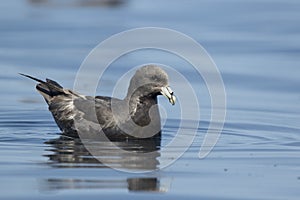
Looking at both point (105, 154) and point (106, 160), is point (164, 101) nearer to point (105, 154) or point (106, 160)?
point (105, 154)

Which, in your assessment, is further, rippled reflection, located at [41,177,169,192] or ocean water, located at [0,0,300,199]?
ocean water, located at [0,0,300,199]

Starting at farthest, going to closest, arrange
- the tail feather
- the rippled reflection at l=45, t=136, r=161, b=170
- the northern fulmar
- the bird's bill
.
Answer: the tail feather → the northern fulmar → the bird's bill → the rippled reflection at l=45, t=136, r=161, b=170

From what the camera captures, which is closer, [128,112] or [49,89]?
[128,112]

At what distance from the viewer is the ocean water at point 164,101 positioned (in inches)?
362

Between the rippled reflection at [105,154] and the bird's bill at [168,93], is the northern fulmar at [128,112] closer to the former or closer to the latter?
the bird's bill at [168,93]

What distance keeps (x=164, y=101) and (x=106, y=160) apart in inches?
158

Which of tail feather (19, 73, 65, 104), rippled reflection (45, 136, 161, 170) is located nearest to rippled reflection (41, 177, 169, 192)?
rippled reflection (45, 136, 161, 170)

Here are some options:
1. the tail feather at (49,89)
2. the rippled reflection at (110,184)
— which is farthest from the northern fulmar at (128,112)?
the rippled reflection at (110,184)

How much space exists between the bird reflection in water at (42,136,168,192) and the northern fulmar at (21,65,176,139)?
0.70 feet

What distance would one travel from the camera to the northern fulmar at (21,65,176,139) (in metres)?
11.9

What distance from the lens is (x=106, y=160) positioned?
10328 mm

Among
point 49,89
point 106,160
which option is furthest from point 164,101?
point 106,160

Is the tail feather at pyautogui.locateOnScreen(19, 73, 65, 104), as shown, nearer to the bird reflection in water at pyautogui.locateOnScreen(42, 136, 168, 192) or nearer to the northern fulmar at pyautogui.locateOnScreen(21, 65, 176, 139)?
the northern fulmar at pyautogui.locateOnScreen(21, 65, 176, 139)

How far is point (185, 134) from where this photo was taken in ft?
40.1
